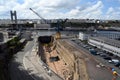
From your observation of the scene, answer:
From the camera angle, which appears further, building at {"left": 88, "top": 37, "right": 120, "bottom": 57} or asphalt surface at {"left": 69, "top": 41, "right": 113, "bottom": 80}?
building at {"left": 88, "top": 37, "right": 120, "bottom": 57}

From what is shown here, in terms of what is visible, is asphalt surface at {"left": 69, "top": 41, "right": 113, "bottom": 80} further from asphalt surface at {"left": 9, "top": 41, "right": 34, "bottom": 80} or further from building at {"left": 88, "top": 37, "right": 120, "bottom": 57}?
building at {"left": 88, "top": 37, "right": 120, "bottom": 57}

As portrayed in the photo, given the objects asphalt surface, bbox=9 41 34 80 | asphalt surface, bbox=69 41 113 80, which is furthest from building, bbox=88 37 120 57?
asphalt surface, bbox=9 41 34 80

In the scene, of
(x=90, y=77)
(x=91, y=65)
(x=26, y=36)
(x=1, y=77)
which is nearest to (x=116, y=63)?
(x=91, y=65)

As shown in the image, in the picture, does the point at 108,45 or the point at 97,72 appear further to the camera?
the point at 108,45

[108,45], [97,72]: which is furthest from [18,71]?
[108,45]

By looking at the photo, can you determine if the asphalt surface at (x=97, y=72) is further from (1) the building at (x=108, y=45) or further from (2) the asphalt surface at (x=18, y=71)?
(1) the building at (x=108, y=45)

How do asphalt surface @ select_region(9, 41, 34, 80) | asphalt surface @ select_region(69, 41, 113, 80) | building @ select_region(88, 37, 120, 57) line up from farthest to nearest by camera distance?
building @ select_region(88, 37, 120, 57) → asphalt surface @ select_region(9, 41, 34, 80) → asphalt surface @ select_region(69, 41, 113, 80)

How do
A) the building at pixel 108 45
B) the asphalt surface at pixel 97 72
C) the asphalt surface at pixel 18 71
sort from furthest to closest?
the building at pixel 108 45
the asphalt surface at pixel 18 71
the asphalt surface at pixel 97 72

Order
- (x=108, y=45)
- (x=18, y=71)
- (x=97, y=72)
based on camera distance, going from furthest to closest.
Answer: (x=108, y=45) < (x=18, y=71) < (x=97, y=72)

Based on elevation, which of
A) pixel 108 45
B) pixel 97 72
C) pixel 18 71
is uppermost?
pixel 108 45

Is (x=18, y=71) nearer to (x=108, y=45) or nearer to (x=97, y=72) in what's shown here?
(x=97, y=72)

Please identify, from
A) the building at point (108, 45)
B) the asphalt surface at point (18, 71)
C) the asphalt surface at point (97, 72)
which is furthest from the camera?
the building at point (108, 45)

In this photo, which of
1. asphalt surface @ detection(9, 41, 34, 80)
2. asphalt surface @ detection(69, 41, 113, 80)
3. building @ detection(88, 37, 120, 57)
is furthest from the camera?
building @ detection(88, 37, 120, 57)

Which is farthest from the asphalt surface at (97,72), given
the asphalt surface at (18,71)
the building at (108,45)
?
the building at (108,45)
